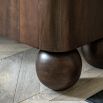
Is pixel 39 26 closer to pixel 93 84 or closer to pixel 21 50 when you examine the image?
pixel 93 84

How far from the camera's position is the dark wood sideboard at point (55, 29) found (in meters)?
0.94

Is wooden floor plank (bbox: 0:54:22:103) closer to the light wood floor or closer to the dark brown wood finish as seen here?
the light wood floor

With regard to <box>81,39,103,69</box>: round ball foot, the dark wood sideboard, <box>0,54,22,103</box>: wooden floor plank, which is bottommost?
<box>0,54,22,103</box>: wooden floor plank

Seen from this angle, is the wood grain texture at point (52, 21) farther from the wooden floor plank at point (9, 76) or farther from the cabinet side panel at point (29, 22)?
the wooden floor plank at point (9, 76)

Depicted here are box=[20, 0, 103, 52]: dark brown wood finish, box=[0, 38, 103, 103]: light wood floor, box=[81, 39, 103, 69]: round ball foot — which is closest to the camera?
box=[20, 0, 103, 52]: dark brown wood finish

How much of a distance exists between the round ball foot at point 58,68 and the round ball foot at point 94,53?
20 centimetres

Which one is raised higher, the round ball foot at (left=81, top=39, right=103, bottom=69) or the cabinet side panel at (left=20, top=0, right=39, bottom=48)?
the cabinet side panel at (left=20, top=0, right=39, bottom=48)

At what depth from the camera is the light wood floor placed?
1.09m

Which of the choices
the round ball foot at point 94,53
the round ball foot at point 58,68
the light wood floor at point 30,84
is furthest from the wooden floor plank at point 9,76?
the round ball foot at point 94,53

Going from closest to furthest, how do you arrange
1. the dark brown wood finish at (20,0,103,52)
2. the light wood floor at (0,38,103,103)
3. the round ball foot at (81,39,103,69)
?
the dark brown wood finish at (20,0,103,52) < the light wood floor at (0,38,103,103) < the round ball foot at (81,39,103,69)

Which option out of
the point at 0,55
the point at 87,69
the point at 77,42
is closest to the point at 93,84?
the point at 87,69

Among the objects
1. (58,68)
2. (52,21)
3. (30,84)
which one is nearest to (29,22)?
(52,21)

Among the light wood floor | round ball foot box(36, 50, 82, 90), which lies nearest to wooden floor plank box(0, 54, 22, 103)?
the light wood floor

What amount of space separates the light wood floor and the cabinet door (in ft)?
0.73
